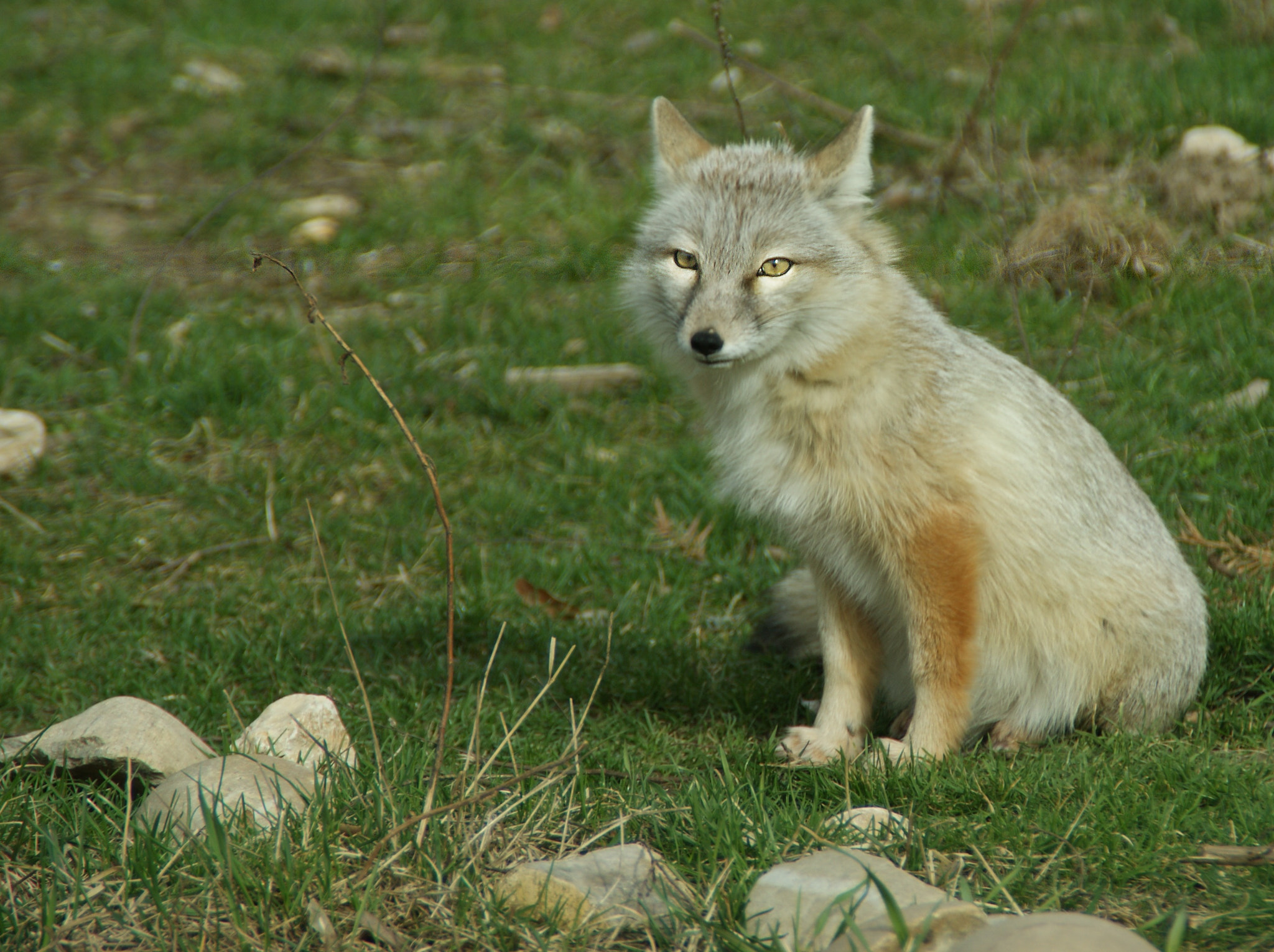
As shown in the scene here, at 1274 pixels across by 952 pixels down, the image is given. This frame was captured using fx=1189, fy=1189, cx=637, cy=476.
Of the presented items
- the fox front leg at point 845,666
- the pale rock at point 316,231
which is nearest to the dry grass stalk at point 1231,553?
the fox front leg at point 845,666

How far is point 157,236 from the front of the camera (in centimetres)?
844

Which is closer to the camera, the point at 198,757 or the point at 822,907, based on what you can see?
the point at 822,907

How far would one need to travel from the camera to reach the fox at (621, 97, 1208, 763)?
4066 millimetres

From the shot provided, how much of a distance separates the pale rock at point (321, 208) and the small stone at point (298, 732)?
5.22 m

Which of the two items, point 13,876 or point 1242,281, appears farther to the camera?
point 1242,281

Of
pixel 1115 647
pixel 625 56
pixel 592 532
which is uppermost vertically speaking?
pixel 625 56

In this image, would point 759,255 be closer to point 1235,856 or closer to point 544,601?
point 544,601

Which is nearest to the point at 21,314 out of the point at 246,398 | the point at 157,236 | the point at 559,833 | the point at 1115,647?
the point at 157,236

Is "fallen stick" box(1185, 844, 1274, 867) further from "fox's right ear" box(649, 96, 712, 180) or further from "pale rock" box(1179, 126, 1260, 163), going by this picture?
"pale rock" box(1179, 126, 1260, 163)

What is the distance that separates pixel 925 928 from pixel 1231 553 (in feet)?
11.3

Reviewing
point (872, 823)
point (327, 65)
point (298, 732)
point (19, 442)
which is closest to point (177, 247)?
point (19, 442)

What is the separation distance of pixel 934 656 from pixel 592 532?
93.6 inches

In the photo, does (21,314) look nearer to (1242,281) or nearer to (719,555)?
(719,555)

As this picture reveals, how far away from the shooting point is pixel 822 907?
2707 millimetres
